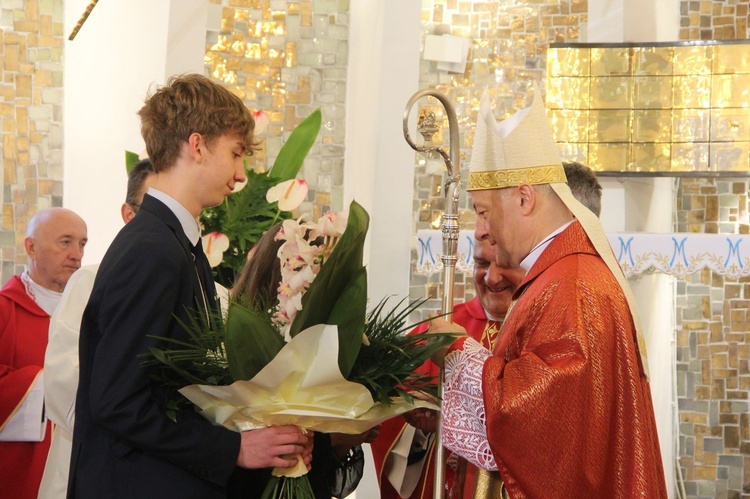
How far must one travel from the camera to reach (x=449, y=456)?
307 cm

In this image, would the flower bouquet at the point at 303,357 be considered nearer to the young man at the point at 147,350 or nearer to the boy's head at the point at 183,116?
the young man at the point at 147,350

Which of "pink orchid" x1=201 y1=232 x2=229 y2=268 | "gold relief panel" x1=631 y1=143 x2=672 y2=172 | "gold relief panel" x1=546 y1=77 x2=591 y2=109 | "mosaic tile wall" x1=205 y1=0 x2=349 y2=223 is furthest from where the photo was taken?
"gold relief panel" x1=546 y1=77 x2=591 y2=109

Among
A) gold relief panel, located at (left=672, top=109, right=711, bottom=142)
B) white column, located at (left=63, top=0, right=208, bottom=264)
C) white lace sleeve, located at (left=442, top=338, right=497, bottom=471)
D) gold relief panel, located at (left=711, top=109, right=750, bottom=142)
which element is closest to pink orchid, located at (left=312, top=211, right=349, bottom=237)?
white lace sleeve, located at (left=442, top=338, right=497, bottom=471)

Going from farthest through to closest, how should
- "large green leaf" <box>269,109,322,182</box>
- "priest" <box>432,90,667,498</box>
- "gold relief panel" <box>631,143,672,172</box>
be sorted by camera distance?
1. "gold relief panel" <box>631,143,672,172</box>
2. "large green leaf" <box>269,109,322,182</box>
3. "priest" <box>432,90,667,498</box>

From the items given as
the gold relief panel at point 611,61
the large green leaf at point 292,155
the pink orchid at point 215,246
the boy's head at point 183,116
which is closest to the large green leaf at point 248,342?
the boy's head at point 183,116

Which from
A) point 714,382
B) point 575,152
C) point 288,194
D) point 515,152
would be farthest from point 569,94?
point 515,152

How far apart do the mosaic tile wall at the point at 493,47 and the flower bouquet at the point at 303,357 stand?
6.41 meters

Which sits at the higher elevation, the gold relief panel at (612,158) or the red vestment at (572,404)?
the gold relief panel at (612,158)

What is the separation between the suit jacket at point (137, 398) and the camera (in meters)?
2.20

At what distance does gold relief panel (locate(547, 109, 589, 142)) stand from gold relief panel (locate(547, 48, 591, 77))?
0.34 meters

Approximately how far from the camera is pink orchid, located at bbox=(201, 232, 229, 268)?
3.47 m

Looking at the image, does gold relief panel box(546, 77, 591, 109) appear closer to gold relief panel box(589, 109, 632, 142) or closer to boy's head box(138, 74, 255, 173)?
gold relief panel box(589, 109, 632, 142)

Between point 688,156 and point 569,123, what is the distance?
1.05 meters

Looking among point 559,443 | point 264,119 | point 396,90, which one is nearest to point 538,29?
point 396,90
